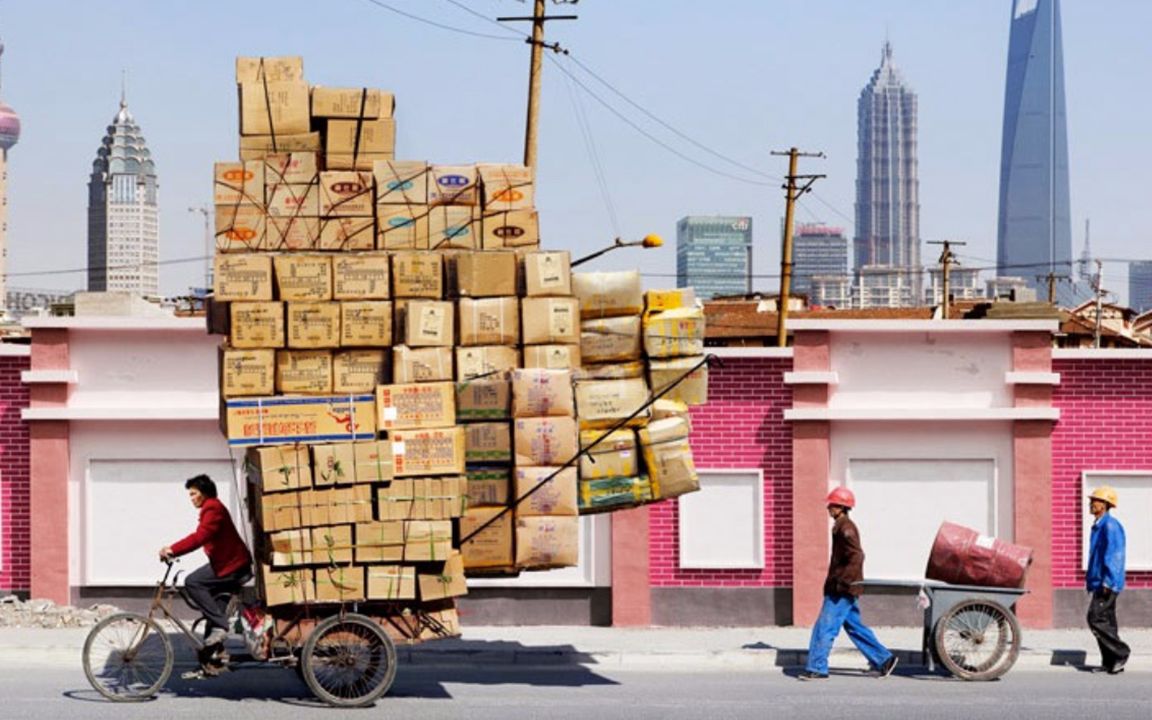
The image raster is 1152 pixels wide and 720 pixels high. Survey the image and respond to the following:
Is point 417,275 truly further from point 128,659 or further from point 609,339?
point 128,659

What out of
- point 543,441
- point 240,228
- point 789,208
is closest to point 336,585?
point 543,441

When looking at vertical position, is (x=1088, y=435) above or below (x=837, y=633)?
above

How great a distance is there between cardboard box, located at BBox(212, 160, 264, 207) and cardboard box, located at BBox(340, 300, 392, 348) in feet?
3.49

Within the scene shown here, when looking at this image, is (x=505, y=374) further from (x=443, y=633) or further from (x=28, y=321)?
(x=28, y=321)

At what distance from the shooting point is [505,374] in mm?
14750

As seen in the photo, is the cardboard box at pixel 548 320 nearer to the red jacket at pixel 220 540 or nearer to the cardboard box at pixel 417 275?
the cardboard box at pixel 417 275

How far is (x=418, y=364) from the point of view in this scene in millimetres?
14547

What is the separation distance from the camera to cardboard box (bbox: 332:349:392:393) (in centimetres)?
1458

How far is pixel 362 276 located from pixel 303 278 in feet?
1.46

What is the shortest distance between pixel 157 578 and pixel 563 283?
800 centimetres

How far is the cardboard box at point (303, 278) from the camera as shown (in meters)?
14.5

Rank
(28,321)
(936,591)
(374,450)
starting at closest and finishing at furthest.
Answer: (374,450) → (936,591) → (28,321)

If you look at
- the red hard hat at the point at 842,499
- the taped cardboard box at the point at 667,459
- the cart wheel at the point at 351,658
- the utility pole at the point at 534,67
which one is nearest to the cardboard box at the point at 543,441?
the taped cardboard box at the point at 667,459

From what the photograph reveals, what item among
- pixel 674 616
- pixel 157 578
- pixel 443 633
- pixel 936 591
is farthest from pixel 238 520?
pixel 936 591
